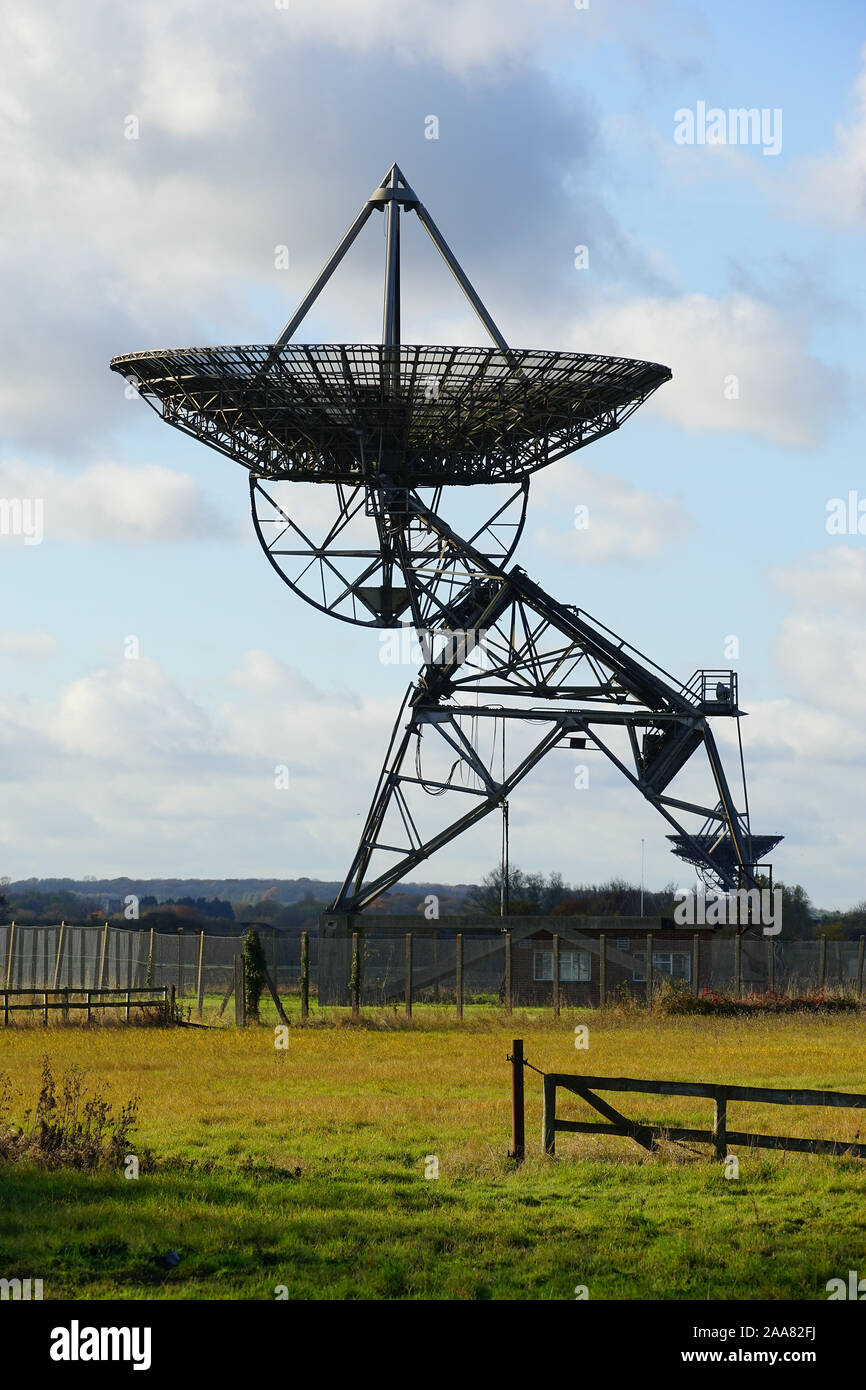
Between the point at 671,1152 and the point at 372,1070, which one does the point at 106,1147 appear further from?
the point at 372,1070

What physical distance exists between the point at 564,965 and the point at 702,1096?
42.1m

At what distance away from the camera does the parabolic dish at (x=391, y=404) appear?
39469 mm

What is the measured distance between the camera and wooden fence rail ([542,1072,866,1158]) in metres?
16.7

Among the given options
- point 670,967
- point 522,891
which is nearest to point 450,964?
point 670,967

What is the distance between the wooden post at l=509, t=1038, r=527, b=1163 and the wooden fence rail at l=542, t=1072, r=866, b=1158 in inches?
10.6

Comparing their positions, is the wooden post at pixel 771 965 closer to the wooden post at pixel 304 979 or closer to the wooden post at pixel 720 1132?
the wooden post at pixel 304 979

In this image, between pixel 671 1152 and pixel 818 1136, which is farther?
pixel 818 1136

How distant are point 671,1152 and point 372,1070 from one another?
12.2m

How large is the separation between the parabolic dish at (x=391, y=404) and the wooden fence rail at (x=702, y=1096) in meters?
23.8

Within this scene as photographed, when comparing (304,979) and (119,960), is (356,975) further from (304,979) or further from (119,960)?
(119,960)

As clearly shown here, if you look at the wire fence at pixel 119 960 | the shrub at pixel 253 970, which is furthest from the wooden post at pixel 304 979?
the wire fence at pixel 119 960
